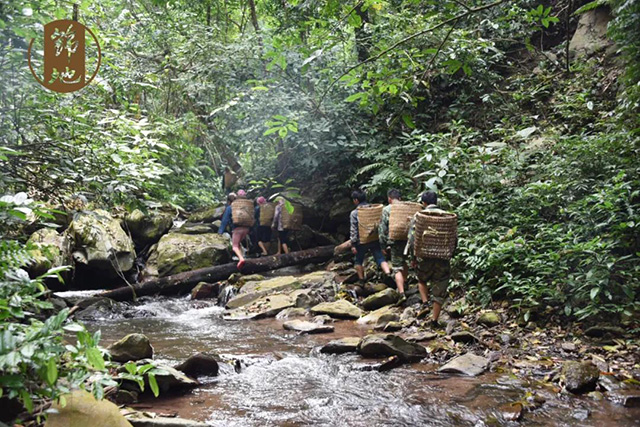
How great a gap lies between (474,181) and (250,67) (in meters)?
7.87

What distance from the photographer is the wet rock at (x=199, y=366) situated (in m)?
5.29

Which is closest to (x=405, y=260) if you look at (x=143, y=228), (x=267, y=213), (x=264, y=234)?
(x=267, y=213)

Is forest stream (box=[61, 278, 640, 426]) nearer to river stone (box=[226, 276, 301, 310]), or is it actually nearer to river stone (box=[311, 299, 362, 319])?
river stone (box=[311, 299, 362, 319])

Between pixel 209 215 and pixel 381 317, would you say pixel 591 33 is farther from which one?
pixel 209 215

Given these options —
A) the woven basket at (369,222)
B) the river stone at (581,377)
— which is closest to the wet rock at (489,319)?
the river stone at (581,377)

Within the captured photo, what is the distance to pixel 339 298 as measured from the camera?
986 cm

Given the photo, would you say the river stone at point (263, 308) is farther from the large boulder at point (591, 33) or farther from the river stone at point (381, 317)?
the large boulder at point (591, 33)

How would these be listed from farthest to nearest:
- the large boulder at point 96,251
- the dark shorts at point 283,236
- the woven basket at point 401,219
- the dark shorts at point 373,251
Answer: the dark shorts at point 283,236 → the large boulder at point 96,251 → the dark shorts at point 373,251 → the woven basket at point 401,219

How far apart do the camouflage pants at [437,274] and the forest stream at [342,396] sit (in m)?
1.77

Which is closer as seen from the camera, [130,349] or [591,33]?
[130,349]

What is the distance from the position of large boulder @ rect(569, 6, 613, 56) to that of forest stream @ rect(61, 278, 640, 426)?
9.65 meters

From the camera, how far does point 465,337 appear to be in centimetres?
623

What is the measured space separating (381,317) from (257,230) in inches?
308

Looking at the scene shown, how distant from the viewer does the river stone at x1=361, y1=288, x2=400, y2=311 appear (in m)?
8.82
